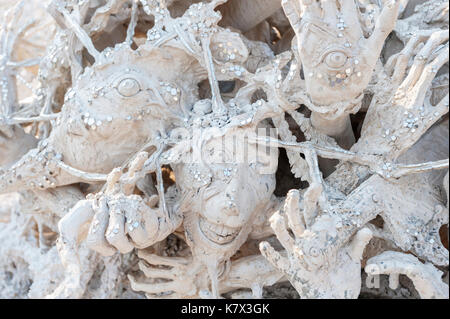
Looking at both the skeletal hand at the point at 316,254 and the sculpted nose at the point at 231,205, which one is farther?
the sculpted nose at the point at 231,205

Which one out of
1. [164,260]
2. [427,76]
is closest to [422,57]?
[427,76]

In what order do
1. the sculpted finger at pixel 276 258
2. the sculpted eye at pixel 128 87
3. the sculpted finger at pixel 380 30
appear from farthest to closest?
the sculpted eye at pixel 128 87 → the sculpted finger at pixel 276 258 → the sculpted finger at pixel 380 30

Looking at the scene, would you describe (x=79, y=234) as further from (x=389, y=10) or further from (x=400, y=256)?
(x=389, y=10)

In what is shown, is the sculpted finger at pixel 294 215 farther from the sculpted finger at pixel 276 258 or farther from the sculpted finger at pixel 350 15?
the sculpted finger at pixel 350 15

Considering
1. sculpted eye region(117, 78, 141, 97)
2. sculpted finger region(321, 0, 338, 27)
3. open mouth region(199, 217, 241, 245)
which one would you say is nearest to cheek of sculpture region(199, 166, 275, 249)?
open mouth region(199, 217, 241, 245)

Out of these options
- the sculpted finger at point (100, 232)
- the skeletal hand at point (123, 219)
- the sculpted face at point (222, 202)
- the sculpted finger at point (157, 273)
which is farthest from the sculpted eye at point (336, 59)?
the sculpted finger at point (157, 273)

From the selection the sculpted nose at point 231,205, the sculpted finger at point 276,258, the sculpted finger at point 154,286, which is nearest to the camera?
the sculpted finger at point 276,258

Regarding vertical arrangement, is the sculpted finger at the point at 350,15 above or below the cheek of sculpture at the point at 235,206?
above

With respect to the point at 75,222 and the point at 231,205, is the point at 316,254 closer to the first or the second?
the point at 231,205
